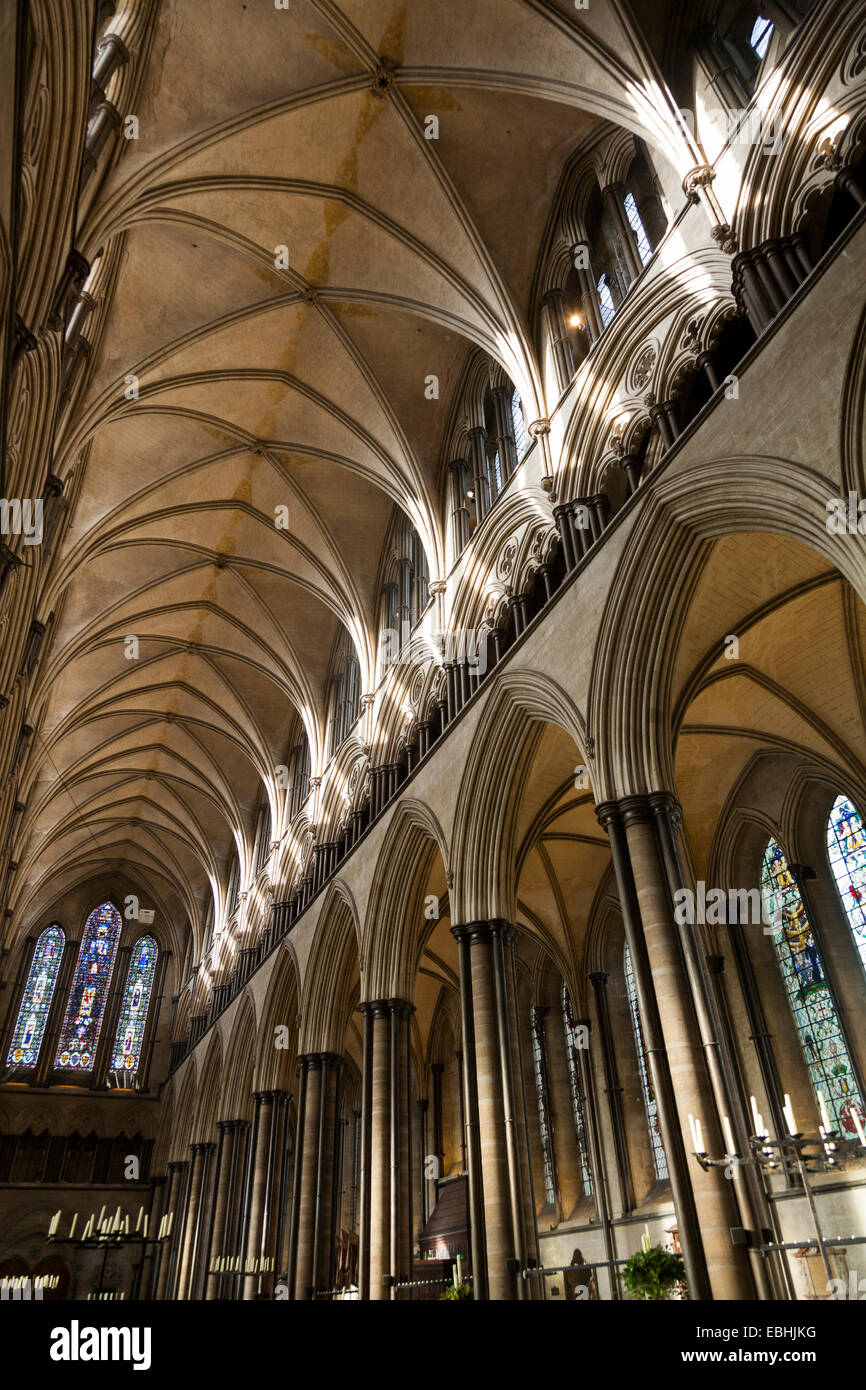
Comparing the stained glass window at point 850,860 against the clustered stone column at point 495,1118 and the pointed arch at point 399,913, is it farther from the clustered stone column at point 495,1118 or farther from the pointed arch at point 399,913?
the pointed arch at point 399,913

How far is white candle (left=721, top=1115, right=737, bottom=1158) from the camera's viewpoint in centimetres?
629

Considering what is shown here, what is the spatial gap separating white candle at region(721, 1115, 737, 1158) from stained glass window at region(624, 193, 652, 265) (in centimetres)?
873

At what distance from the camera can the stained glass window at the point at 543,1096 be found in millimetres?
15184

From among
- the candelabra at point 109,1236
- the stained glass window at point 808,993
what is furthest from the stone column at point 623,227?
the candelabra at point 109,1236

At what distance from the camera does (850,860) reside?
11.3 meters

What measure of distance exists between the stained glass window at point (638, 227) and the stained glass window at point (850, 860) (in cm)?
704

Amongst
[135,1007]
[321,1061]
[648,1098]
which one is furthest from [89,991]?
[648,1098]

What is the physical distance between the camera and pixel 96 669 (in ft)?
69.3

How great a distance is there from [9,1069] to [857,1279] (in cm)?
2454

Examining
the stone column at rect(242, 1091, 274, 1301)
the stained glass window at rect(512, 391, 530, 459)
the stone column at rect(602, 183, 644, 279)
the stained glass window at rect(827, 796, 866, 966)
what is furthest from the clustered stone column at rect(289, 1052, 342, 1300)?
the stone column at rect(602, 183, 644, 279)

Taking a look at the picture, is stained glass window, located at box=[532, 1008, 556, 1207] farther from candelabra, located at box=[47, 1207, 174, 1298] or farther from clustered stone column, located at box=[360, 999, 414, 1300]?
candelabra, located at box=[47, 1207, 174, 1298]

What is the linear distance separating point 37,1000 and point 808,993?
79.3 feet

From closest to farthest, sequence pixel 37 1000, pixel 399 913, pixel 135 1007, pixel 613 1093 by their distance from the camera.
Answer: pixel 399 913 → pixel 613 1093 → pixel 37 1000 → pixel 135 1007

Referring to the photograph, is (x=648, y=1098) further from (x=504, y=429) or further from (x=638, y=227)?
(x=638, y=227)
